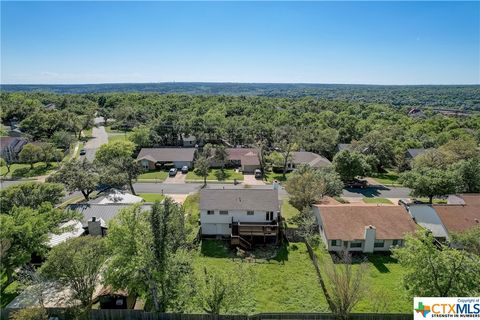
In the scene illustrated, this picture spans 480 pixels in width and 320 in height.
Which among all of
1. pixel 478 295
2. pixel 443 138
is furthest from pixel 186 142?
pixel 478 295

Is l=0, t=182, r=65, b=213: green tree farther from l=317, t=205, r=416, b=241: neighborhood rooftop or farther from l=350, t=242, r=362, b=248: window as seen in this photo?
l=350, t=242, r=362, b=248: window

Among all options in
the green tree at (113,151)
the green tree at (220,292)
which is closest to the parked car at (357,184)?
the green tree at (220,292)

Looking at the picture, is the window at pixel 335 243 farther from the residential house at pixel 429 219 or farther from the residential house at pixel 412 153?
the residential house at pixel 412 153

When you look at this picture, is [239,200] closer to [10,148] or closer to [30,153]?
[30,153]

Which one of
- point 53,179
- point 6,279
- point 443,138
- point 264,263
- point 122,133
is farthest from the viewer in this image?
point 122,133

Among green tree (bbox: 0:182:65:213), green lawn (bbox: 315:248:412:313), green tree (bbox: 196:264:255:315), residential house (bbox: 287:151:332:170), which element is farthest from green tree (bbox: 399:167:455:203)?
green tree (bbox: 0:182:65:213)

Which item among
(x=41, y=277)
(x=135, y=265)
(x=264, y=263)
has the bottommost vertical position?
(x=264, y=263)

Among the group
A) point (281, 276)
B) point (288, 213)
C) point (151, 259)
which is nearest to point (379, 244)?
point (281, 276)

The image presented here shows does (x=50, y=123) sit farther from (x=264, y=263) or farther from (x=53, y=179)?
(x=264, y=263)
